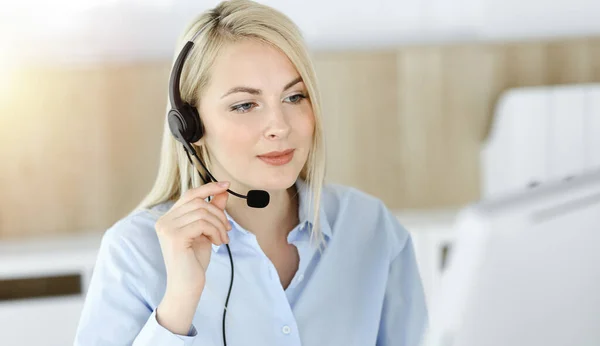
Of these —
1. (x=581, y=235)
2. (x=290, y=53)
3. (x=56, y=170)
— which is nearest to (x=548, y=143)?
(x=56, y=170)

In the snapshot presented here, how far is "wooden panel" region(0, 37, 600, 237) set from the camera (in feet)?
8.29

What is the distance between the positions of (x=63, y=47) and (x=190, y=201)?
5.45 feet

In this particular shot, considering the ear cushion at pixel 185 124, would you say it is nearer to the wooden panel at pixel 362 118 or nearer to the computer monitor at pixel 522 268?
the computer monitor at pixel 522 268

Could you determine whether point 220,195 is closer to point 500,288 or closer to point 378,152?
point 500,288

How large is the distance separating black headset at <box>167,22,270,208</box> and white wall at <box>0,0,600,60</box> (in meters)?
1.46

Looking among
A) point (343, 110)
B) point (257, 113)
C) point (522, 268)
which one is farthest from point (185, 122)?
point (343, 110)

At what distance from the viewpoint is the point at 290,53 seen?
1178 mm

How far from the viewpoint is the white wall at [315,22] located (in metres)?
2.54

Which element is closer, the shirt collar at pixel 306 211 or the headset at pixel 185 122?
the headset at pixel 185 122

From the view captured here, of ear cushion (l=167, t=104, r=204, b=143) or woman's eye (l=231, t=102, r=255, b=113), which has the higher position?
woman's eye (l=231, t=102, r=255, b=113)

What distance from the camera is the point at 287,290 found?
122cm

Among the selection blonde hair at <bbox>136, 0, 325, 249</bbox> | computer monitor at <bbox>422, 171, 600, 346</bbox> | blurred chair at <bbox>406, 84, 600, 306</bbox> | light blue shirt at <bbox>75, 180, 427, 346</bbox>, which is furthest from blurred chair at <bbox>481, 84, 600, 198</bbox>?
computer monitor at <bbox>422, 171, 600, 346</bbox>

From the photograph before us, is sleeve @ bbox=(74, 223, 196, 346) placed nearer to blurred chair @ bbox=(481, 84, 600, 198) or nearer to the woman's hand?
the woman's hand

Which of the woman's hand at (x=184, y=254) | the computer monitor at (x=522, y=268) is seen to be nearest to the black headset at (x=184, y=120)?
the woman's hand at (x=184, y=254)
